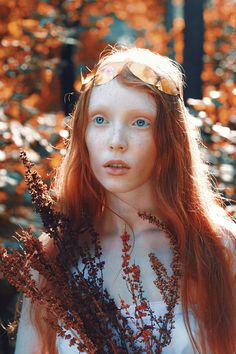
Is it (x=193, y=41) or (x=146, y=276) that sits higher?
(x=193, y=41)

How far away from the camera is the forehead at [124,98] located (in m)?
2.45

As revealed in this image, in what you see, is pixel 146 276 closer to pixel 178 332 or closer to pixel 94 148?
pixel 178 332

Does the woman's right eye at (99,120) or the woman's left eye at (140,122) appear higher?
the woman's right eye at (99,120)

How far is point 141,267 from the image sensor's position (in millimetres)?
2592

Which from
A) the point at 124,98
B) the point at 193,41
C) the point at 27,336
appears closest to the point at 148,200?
the point at 124,98

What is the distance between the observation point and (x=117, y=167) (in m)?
2.46

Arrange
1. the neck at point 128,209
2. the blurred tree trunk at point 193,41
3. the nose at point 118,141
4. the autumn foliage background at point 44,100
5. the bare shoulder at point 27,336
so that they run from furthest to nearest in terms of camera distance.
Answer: the blurred tree trunk at point 193,41
the autumn foliage background at point 44,100
the bare shoulder at point 27,336
the neck at point 128,209
the nose at point 118,141

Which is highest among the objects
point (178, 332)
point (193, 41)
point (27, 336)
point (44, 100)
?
point (44, 100)

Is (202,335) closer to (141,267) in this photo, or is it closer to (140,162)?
(141,267)

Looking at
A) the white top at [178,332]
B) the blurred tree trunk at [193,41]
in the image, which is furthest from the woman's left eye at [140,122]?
the blurred tree trunk at [193,41]

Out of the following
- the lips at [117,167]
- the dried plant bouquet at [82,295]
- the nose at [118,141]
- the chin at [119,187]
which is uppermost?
the nose at [118,141]

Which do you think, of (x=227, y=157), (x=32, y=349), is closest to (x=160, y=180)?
(x=32, y=349)

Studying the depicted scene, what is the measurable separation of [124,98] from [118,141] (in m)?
0.15

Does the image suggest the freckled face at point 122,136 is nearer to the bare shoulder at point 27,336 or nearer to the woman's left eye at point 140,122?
the woman's left eye at point 140,122
